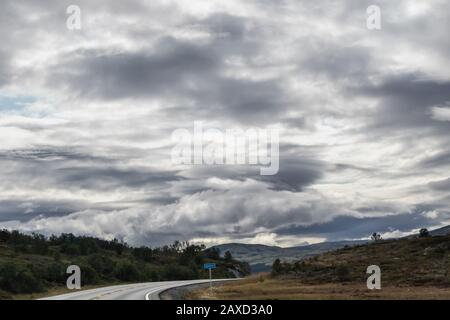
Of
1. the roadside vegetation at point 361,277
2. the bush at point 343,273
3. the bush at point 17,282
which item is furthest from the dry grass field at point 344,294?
the bush at point 17,282

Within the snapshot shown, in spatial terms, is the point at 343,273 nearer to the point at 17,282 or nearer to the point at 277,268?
the point at 277,268

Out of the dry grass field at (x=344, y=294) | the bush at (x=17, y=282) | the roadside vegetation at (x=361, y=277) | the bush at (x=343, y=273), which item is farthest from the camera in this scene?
the bush at (x=343, y=273)

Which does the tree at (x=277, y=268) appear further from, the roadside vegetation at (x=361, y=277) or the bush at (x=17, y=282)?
the bush at (x=17, y=282)

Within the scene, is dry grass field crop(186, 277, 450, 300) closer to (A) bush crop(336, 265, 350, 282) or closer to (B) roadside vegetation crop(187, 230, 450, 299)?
(B) roadside vegetation crop(187, 230, 450, 299)

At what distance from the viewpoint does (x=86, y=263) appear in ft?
267

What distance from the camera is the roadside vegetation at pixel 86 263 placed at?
54.8 metres

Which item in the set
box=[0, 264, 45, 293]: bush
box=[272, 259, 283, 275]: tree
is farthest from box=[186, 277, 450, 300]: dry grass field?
box=[272, 259, 283, 275]: tree

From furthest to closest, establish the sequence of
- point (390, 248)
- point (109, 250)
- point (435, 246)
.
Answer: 1. point (109, 250)
2. point (390, 248)
3. point (435, 246)

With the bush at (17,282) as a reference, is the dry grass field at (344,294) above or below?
below

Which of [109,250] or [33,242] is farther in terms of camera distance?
[109,250]
